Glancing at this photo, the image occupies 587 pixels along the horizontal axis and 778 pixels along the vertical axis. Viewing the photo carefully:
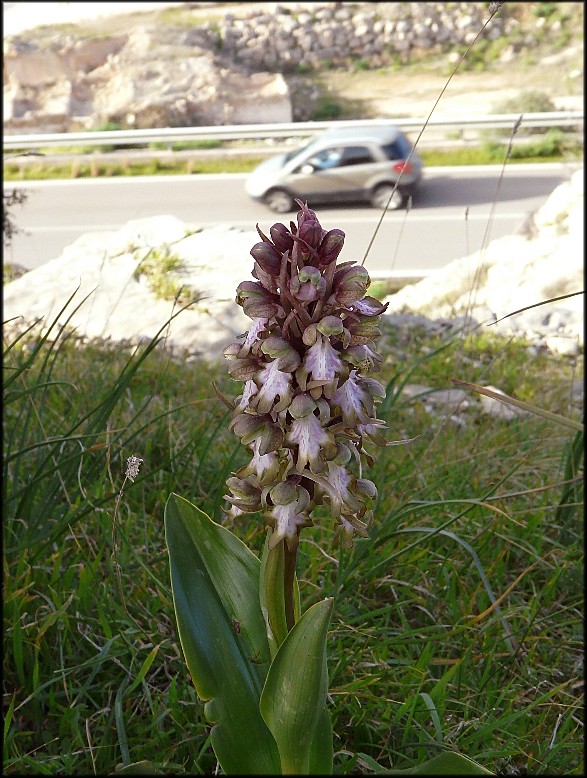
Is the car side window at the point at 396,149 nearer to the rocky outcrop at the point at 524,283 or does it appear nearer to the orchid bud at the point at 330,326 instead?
the rocky outcrop at the point at 524,283

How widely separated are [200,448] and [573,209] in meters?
6.94

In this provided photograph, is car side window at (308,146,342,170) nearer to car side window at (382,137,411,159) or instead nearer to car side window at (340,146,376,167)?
car side window at (340,146,376,167)

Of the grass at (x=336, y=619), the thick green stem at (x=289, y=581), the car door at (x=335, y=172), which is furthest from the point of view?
the car door at (x=335, y=172)

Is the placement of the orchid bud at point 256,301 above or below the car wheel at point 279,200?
above

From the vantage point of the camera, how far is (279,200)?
1067cm

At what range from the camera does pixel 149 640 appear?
1.59 metres

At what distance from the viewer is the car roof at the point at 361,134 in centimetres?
985

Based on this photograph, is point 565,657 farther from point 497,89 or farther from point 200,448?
point 497,89

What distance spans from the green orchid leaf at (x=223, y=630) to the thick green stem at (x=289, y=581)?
0.31 feet

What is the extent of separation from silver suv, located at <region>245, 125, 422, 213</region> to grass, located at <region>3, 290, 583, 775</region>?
818 centimetres

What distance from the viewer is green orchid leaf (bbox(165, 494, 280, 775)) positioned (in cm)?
114

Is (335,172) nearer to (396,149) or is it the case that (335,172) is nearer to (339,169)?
(339,169)

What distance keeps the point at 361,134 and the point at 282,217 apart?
1540 millimetres

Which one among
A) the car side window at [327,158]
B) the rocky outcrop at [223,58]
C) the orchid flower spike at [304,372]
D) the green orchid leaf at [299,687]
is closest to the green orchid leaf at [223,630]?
the green orchid leaf at [299,687]
